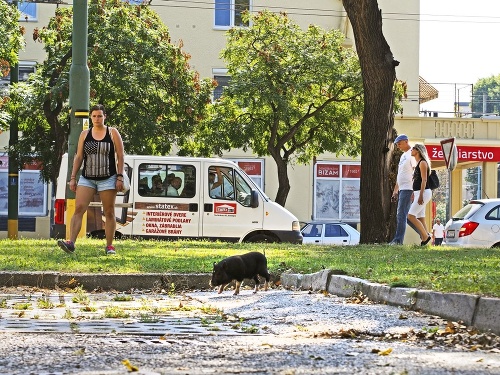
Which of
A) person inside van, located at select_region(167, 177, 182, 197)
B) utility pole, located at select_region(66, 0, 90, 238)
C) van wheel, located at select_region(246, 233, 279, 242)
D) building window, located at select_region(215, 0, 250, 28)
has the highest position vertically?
building window, located at select_region(215, 0, 250, 28)

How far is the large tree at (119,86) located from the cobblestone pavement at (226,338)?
21579 millimetres

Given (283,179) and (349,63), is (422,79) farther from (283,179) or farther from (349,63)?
(283,179)

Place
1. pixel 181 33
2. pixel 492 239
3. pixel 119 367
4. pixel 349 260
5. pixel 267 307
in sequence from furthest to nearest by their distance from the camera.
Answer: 1. pixel 181 33
2. pixel 492 239
3. pixel 349 260
4. pixel 267 307
5. pixel 119 367

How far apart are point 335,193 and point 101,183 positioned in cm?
3141

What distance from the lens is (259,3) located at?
147 feet

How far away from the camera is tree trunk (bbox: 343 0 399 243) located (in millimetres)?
20250

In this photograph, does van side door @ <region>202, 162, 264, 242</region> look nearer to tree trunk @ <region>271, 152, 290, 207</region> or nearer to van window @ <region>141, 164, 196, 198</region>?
van window @ <region>141, 164, 196, 198</region>

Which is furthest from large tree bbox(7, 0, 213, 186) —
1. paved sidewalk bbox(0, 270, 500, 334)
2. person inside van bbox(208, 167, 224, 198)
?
paved sidewalk bbox(0, 270, 500, 334)

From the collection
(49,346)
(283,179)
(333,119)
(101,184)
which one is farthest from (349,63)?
(49,346)

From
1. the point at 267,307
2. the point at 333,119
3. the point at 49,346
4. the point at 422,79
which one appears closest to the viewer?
the point at 49,346

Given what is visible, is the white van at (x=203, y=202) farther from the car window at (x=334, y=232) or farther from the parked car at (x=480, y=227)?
the car window at (x=334, y=232)

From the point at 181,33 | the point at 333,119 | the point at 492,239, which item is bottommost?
the point at 492,239

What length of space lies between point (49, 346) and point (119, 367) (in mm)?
975

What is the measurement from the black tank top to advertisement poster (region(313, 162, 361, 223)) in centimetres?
3093
